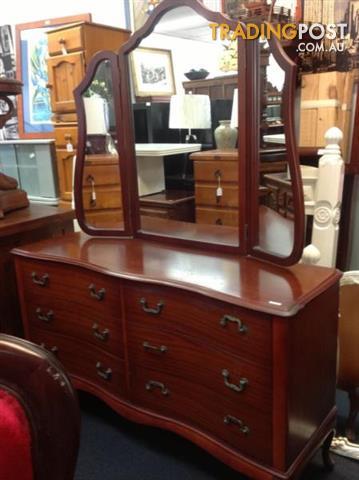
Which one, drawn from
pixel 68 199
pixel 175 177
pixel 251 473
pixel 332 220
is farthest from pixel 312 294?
pixel 68 199

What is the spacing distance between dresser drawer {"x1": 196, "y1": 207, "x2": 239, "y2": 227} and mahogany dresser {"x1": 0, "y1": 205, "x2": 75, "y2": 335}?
0.71 m

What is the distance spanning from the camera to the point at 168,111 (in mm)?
1698

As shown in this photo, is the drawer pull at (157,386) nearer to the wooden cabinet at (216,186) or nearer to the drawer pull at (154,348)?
the drawer pull at (154,348)

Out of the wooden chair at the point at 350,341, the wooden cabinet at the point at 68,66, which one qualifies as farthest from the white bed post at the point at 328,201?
the wooden cabinet at the point at 68,66

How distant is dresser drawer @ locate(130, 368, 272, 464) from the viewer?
1284 mm

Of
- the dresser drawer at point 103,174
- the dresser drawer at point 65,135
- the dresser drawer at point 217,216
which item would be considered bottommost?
the dresser drawer at point 217,216

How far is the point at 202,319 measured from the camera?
1329 millimetres

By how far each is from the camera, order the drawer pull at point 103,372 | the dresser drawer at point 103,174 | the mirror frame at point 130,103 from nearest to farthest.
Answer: the mirror frame at point 130,103
the drawer pull at point 103,372
the dresser drawer at point 103,174

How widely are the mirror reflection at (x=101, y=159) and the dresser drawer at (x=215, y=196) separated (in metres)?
0.37

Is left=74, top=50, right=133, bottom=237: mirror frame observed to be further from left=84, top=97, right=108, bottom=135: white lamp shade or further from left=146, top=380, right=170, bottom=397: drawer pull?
left=146, top=380, right=170, bottom=397: drawer pull

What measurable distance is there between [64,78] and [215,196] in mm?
1621

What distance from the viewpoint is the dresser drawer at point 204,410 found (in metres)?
1.28

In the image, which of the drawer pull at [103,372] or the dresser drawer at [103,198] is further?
the dresser drawer at [103,198]

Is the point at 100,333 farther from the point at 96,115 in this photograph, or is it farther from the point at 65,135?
the point at 65,135
